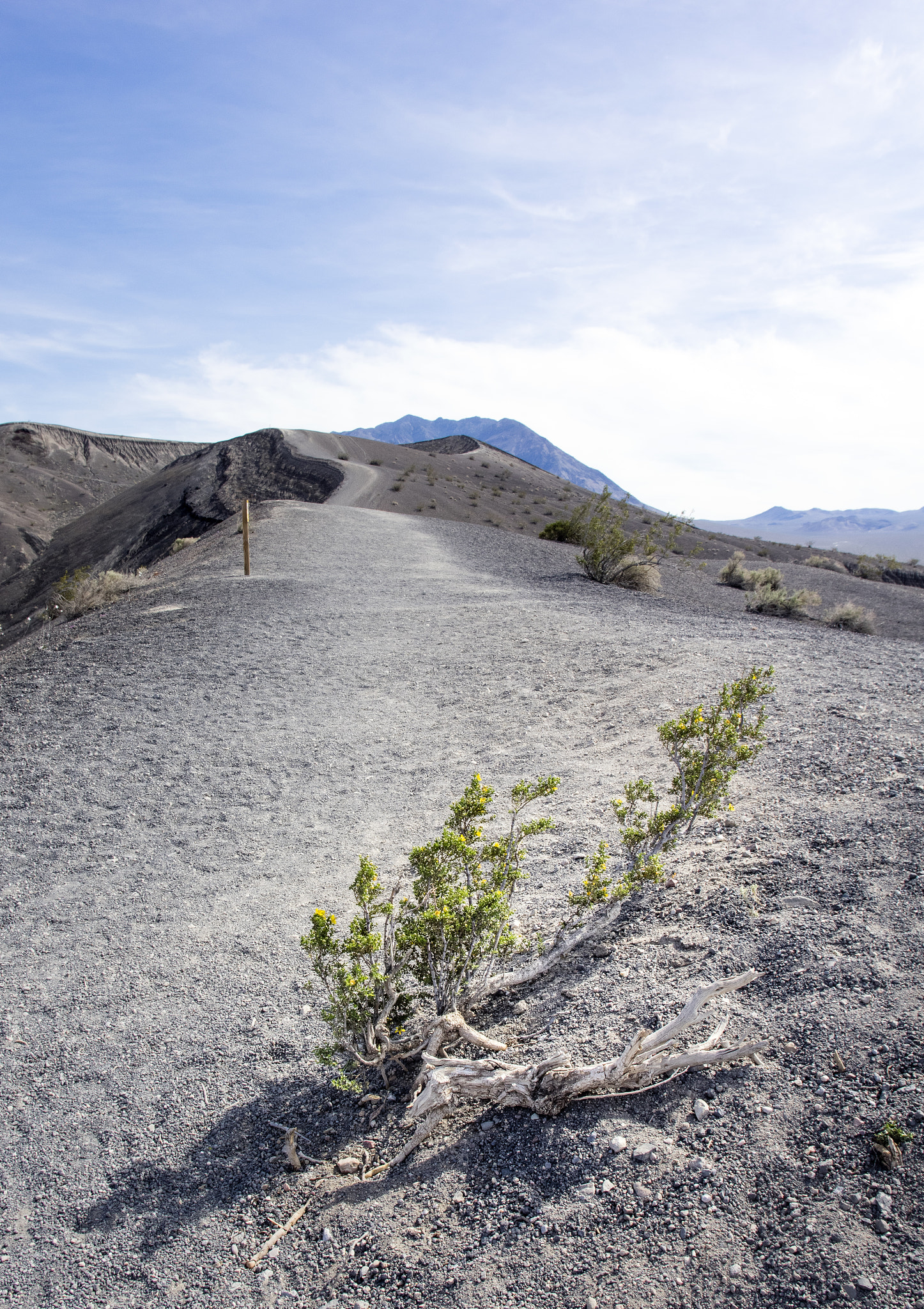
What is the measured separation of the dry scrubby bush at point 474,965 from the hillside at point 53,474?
49.8 meters

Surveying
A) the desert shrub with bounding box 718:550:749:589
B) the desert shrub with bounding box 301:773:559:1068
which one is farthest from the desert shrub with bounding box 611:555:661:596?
the desert shrub with bounding box 301:773:559:1068

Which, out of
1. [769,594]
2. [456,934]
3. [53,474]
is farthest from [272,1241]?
[53,474]

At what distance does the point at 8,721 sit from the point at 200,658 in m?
2.20

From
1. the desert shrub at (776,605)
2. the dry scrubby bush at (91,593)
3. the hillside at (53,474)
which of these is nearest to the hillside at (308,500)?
the desert shrub at (776,605)

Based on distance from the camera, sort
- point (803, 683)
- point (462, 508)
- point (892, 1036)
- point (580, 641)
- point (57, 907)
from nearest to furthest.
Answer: point (892, 1036)
point (57, 907)
point (803, 683)
point (580, 641)
point (462, 508)

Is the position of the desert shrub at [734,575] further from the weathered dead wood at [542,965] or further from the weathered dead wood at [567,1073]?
the weathered dead wood at [567,1073]

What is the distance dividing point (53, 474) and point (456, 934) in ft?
271

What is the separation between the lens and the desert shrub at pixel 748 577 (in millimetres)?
19438

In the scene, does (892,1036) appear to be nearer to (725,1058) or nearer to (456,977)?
(725,1058)

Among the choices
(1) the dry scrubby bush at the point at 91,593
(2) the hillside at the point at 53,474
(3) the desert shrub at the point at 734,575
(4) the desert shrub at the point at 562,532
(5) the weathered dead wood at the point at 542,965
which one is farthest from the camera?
(2) the hillside at the point at 53,474

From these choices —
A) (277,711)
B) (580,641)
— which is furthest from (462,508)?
(277,711)

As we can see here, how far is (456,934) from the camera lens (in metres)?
3.07

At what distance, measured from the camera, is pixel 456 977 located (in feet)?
10.5

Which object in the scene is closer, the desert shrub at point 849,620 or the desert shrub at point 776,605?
the desert shrub at point 849,620
